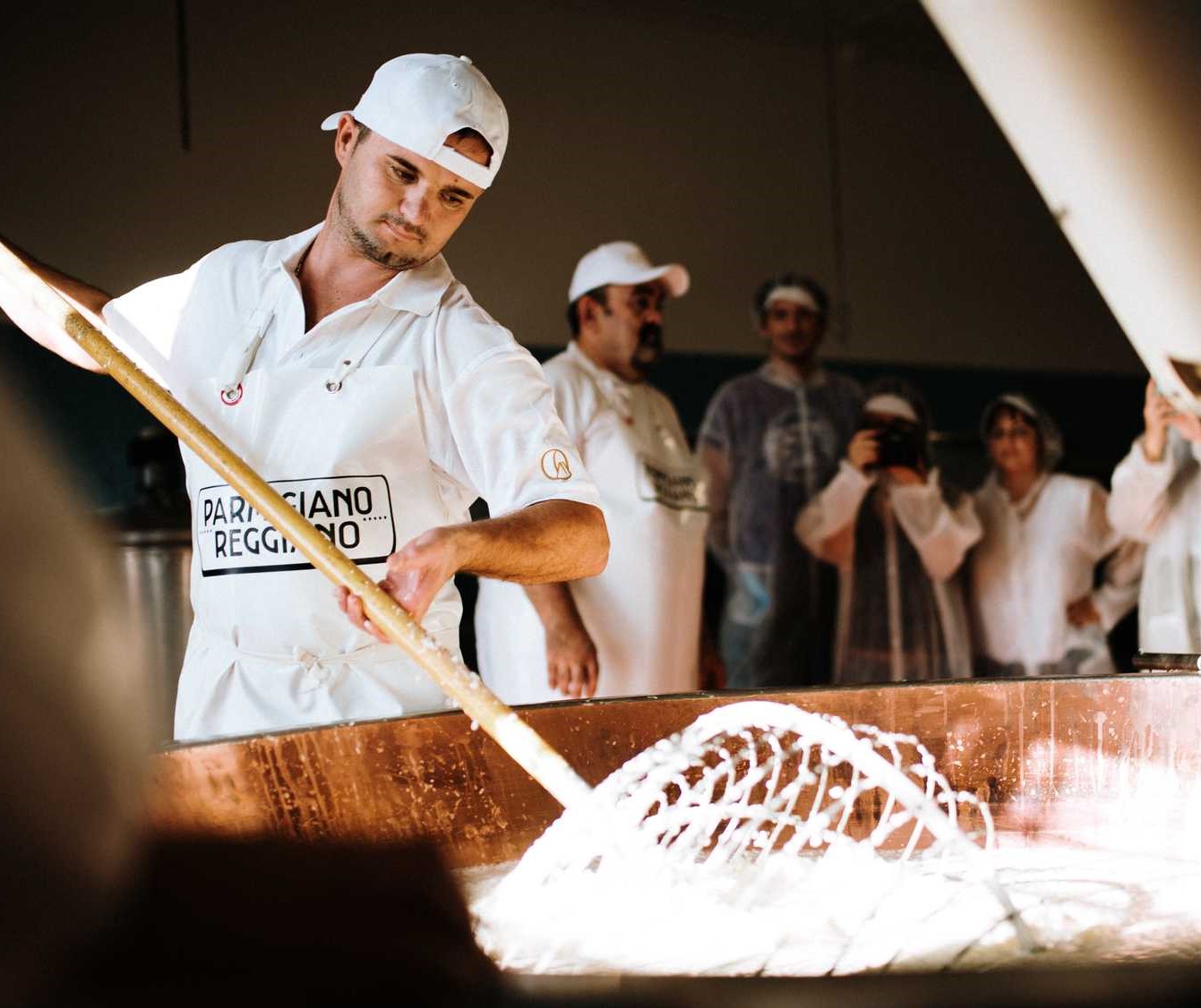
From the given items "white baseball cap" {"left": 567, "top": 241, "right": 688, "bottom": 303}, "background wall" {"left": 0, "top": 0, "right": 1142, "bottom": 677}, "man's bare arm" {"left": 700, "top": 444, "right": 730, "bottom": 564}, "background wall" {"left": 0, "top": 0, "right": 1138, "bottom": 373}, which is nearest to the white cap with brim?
"man's bare arm" {"left": 700, "top": 444, "right": 730, "bottom": 564}

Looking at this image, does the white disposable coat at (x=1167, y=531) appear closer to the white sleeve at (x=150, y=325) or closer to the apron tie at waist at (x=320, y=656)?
the apron tie at waist at (x=320, y=656)

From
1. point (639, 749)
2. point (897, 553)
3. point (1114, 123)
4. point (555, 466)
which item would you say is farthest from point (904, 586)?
point (1114, 123)

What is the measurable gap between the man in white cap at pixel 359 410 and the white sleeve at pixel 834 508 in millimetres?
2480

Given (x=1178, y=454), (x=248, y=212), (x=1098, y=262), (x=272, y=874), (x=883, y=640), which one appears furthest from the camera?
(x=883, y=640)

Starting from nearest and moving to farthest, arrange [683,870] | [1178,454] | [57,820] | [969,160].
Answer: [57,820] → [683,870] → [1178,454] → [969,160]

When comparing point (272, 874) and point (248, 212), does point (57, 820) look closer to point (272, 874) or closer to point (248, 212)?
point (272, 874)

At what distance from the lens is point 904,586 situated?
3713 mm

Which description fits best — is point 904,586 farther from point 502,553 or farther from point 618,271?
point 502,553

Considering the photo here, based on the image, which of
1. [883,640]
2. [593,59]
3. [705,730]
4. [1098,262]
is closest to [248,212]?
[593,59]

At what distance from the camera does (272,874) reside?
2.61 feet

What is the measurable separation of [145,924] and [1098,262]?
1.84 feet

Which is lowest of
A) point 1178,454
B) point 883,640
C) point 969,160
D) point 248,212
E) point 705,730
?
point 883,640

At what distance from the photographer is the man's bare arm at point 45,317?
1.15m

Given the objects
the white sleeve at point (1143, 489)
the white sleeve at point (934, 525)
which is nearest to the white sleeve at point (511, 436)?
the white sleeve at point (1143, 489)
